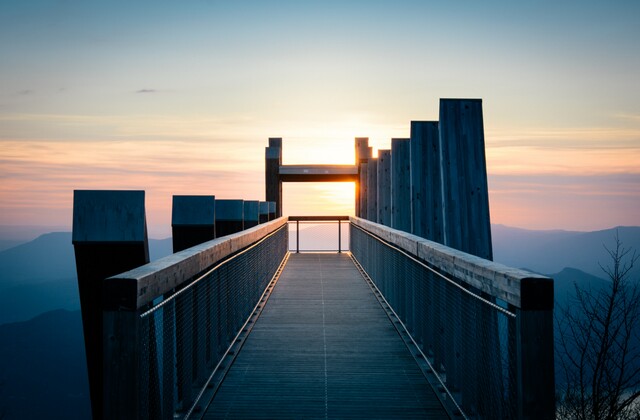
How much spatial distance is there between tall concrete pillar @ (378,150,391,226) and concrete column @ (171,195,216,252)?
27.3 feet

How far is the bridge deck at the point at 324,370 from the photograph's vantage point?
5398 mm

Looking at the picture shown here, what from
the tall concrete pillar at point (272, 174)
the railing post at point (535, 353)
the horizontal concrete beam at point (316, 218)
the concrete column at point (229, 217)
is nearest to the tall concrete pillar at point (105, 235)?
the railing post at point (535, 353)

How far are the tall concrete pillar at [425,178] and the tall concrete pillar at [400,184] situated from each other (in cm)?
252

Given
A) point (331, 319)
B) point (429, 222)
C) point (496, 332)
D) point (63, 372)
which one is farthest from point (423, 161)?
point (63, 372)

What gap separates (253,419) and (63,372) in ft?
647

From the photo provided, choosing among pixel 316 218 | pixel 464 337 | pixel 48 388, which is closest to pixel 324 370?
pixel 464 337

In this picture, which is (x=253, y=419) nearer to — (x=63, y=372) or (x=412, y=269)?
(x=412, y=269)

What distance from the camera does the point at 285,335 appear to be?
8.16m

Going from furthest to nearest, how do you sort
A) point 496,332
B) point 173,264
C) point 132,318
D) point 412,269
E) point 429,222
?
1. point 429,222
2. point 412,269
3. point 496,332
4. point 173,264
5. point 132,318

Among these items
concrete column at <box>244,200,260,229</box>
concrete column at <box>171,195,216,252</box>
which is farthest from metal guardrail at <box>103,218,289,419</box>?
concrete column at <box>244,200,260,229</box>

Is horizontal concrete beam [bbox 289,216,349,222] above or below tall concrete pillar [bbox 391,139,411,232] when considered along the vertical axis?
below

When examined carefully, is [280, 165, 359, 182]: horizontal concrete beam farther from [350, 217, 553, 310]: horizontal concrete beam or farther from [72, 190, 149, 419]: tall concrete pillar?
[72, 190, 149, 419]: tall concrete pillar

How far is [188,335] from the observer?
5383 millimetres

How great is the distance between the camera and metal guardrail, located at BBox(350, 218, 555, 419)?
11.7ft
